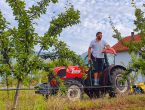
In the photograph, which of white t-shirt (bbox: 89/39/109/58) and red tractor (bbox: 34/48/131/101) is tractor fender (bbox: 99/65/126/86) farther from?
white t-shirt (bbox: 89/39/109/58)

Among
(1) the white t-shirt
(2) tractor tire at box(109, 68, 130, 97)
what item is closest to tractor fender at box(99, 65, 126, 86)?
(2) tractor tire at box(109, 68, 130, 97)

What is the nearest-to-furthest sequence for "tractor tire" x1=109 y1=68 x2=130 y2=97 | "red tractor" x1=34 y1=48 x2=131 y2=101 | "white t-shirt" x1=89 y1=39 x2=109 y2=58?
"red tractor" x1=34 y1=48 x2=131 y2=101 → "white t-shirt" x1=89 y1=39 x2=109 y2=58 → "tractor tire" x1=109 y1=68 x2=130 y2=97

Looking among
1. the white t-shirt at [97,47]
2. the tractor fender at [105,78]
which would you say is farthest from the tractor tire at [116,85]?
the white t-shirt at [97,47]

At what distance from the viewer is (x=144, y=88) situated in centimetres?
827

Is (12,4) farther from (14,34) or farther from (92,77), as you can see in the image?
(92,77)

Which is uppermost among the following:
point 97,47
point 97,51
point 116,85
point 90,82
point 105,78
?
point 97,47

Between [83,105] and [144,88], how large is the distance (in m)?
5.04

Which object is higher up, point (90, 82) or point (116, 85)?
point (90, 82)

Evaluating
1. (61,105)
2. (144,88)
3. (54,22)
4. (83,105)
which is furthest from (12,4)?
(144,88)

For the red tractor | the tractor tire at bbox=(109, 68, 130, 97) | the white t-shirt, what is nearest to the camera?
the red tractor

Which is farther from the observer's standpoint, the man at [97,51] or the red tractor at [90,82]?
the man at [97,51]

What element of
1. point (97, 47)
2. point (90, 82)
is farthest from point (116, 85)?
point (97, 47)

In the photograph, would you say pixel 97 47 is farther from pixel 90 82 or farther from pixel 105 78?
pixel 90 82

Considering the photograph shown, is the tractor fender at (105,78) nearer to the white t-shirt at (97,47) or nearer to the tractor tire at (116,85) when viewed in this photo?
the tractor tire at (116,85)
